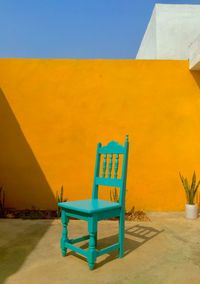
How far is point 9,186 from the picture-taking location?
15.5ft

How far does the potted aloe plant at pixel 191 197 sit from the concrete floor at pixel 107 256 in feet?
1.14

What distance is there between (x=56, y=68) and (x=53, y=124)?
855 millimetres

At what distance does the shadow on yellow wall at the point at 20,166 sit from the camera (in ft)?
15.5

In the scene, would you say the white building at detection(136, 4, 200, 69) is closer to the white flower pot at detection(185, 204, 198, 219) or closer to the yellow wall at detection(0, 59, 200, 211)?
the yellow wall at detection(0, 59, 200, 211)

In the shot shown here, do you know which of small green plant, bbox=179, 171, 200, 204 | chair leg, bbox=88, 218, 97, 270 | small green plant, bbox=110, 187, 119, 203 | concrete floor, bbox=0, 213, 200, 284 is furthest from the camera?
small green plant, bbox=110, 187, 119, 203

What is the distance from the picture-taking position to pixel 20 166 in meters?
4.73

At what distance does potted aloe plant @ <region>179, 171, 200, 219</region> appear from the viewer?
433cm

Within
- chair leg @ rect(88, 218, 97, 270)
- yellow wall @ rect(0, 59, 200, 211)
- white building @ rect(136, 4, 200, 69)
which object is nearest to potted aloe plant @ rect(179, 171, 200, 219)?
yellow wall @ rect(0, 59, 200, 211)

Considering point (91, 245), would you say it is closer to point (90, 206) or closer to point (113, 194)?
point (90, 206)

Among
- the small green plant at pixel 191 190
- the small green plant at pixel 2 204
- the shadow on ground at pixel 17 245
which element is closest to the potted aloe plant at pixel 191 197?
the small green plant at pixel 191 190

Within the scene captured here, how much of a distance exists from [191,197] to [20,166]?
Result: 100 inches

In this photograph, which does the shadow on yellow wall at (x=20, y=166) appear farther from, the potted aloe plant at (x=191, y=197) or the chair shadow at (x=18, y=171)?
the potted aloe plant at (x=191, y=197)

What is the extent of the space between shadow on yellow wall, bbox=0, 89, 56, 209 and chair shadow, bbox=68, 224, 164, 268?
59.8 inches

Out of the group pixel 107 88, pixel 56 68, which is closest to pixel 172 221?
pixel 107 88
